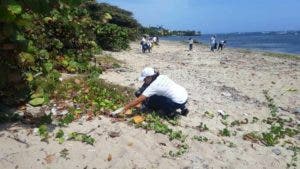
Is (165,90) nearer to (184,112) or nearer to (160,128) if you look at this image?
(160,128)

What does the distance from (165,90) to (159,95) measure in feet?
0.62

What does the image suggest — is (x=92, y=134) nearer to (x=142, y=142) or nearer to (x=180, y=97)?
(x=142, y=142)

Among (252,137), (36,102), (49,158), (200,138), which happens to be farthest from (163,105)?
(49,158)

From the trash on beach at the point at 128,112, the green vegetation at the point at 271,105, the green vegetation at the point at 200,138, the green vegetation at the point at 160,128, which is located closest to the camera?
the green vegetation at the point at 160,128

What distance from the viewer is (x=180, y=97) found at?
33.3ft

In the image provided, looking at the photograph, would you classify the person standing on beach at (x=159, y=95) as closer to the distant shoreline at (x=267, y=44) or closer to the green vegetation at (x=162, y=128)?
the green vegetation at (x=162, y=128)

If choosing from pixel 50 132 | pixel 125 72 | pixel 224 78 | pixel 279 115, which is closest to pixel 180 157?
pixel 50 132

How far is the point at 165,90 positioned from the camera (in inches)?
386

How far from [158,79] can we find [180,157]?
199 cm

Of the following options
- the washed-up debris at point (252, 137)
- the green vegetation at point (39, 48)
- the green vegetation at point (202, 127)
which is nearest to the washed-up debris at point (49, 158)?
the green vegetation at point (39, 48)

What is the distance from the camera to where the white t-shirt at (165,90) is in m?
9.62

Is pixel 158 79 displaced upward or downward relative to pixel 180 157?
upward

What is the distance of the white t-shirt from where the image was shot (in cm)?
962

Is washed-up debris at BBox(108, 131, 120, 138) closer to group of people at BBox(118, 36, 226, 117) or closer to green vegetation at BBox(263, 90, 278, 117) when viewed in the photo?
group of people at BBox(118, 36, 226, 117)
